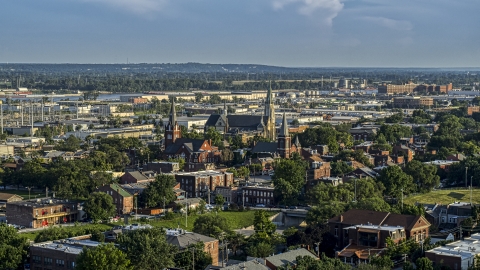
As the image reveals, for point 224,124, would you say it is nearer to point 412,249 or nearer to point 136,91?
point 412,249

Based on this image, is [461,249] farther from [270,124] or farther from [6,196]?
[270,124]

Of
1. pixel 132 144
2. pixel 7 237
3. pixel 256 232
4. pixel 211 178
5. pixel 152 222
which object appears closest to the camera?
pixel 7 237

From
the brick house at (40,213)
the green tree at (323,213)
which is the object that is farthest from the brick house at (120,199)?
the green tree at (323,213)

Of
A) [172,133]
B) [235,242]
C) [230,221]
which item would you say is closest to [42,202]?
[230,221]

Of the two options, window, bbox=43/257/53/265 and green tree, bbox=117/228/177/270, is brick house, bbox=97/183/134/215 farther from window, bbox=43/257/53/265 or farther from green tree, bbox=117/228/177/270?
green tree, bbox=117/228/177/270

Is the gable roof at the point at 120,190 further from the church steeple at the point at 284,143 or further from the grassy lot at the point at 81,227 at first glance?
the church steeple at the point at 284,143

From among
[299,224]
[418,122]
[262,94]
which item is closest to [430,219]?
[299,224]
